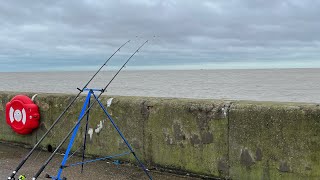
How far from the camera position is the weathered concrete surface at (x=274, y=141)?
3.92m

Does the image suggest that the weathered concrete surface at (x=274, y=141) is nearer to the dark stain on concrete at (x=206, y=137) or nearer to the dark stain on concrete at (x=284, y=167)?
the dark stain on concrete at (x=284, y=167)

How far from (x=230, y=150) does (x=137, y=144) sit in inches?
52.0

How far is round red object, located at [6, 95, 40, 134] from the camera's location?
6078 millimetres

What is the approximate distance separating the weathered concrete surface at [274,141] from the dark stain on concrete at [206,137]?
0.82ft

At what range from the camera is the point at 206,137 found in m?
4.57

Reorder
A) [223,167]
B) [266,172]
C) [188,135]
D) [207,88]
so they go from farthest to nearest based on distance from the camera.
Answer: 1. [207,88]
2. [188,135]
3. [223,167]
4. [266,172]

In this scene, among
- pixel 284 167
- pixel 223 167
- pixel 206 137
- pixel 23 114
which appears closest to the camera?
pixel 284 167

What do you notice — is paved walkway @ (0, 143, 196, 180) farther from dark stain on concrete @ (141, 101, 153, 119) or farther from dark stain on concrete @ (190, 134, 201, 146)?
dark stain on concrete @ (141, 101, 153, 119)

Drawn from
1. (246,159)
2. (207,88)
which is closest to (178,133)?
(246,159)

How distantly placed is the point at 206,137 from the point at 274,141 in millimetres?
807

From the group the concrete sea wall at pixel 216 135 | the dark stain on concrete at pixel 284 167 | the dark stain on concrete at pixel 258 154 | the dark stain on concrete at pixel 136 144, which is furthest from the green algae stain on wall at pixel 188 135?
the dark stain on concrete at pixel 284 167

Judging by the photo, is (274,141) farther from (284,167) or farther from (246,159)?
(246,159)

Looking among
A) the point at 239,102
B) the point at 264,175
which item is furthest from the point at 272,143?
the point at 239,102

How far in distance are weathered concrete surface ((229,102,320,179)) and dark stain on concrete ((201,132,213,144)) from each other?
9.9 inches
